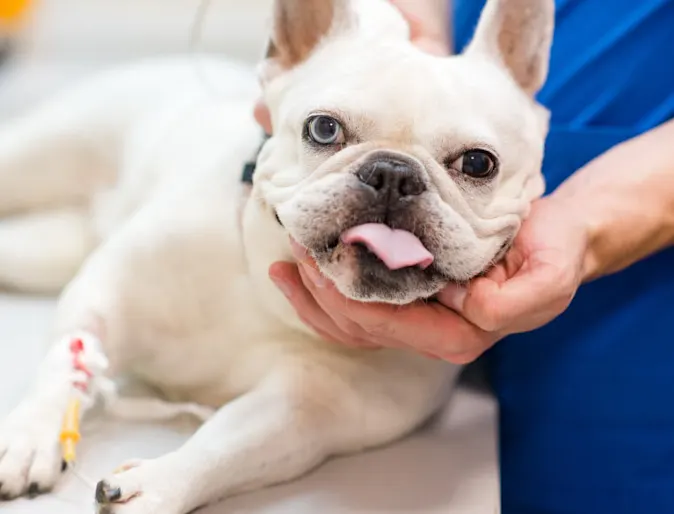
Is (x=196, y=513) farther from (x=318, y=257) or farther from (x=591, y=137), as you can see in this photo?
(x=591, y=137)

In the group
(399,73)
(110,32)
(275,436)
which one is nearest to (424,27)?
(399,73)

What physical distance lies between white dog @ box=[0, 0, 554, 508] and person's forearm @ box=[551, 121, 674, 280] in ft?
0.25

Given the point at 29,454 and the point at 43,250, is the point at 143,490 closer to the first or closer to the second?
the point at 29,454

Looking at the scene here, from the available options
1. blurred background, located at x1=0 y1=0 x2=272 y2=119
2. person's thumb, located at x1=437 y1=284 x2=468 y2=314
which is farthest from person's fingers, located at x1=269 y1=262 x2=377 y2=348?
blurred background, located at x1=0 y1=0 x2=272 y2=119

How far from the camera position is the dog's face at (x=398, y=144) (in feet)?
2.70

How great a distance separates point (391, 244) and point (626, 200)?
366mm

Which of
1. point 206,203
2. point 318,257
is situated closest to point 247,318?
point 206,203

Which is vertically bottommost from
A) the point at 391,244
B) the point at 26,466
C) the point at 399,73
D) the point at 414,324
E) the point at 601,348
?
the point at 601,348

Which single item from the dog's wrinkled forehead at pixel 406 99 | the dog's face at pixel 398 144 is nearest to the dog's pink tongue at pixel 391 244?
the dog's face at pixel 398 144

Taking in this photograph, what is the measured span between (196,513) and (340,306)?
27cm

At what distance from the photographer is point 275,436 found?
3.14ft

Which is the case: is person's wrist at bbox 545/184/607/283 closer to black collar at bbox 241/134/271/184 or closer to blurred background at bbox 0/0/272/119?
black collar at bbox 241/134/271/184

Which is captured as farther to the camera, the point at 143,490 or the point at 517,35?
the point at 517,35

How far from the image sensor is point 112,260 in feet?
3.57
